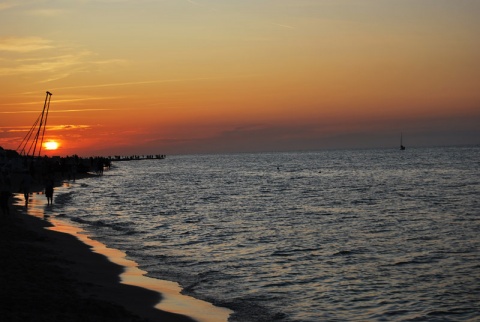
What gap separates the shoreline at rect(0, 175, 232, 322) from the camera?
1243 centimetres

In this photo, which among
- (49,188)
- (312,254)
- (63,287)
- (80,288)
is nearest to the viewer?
(63,287)

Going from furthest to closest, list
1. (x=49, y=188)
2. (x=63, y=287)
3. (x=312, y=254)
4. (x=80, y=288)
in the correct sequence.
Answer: (x=49, y=188), (x=312, y=254), (x=80, y=288), (x=63, y=287)

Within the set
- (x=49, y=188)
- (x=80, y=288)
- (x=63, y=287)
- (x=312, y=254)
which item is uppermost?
(x=49, y=188)

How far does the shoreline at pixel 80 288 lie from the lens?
12.4 meters

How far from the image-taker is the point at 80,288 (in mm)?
15195

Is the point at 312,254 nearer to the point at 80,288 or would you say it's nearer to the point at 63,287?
the point at 80,288

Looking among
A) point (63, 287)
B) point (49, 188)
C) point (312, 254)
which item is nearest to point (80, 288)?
point (63, 287)

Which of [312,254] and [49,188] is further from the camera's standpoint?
[49,188]

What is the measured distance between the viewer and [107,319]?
12.2m

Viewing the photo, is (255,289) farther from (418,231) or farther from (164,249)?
(418,231)

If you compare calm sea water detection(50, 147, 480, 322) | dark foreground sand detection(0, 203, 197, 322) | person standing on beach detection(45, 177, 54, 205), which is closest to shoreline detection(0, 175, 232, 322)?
dark foreground sand detection(0, 203, 197, 322)

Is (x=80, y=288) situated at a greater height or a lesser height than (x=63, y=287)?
lesser

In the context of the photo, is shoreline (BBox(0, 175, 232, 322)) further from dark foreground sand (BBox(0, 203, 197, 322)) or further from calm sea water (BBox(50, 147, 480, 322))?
calm sea water (BBox(50, 147, 480, 322))

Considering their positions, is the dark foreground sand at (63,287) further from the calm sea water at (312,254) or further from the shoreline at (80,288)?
the calm sea water at (312,254)
